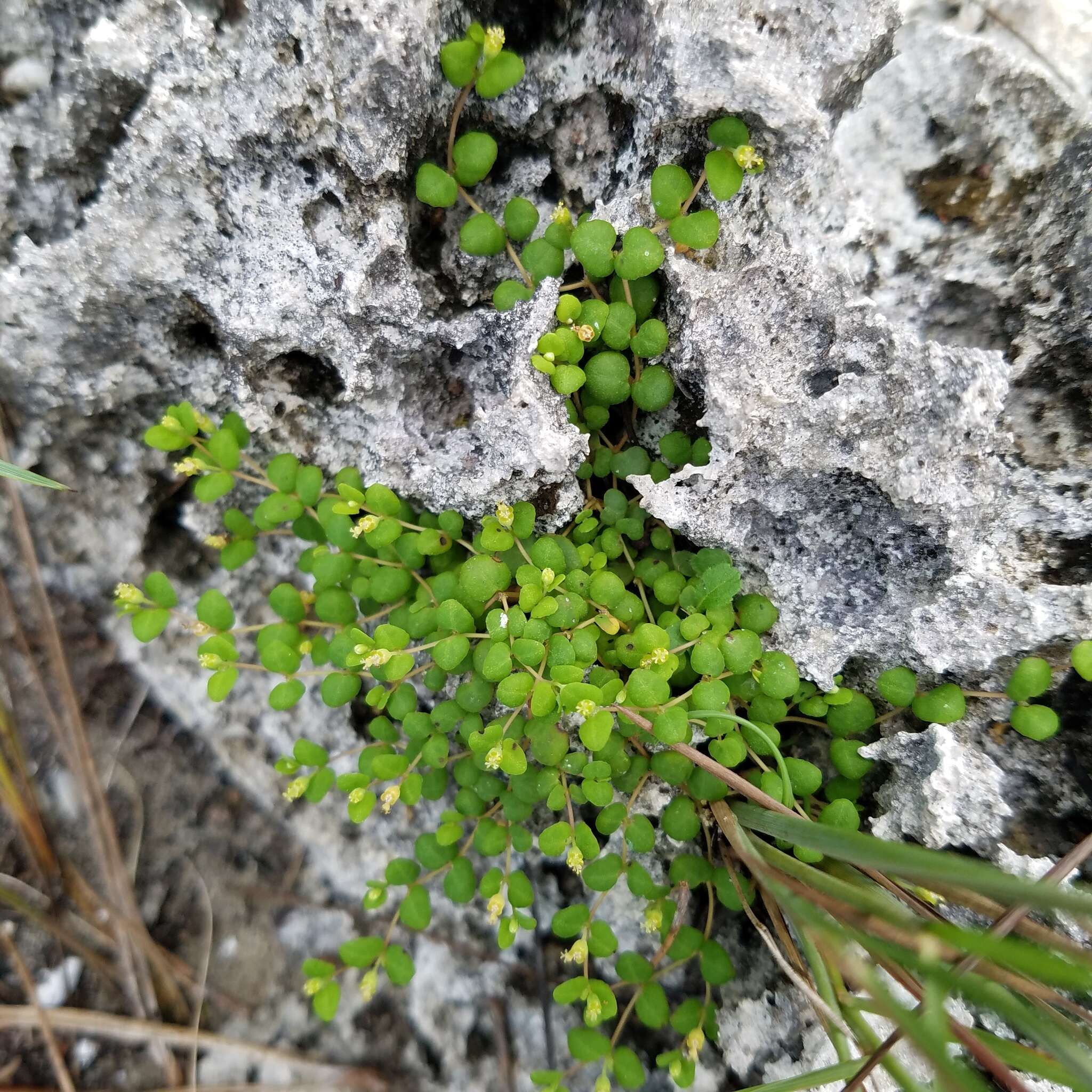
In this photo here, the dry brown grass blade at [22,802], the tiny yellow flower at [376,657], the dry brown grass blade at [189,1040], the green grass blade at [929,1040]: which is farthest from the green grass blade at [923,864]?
the dry brown grass blade at [22,802]

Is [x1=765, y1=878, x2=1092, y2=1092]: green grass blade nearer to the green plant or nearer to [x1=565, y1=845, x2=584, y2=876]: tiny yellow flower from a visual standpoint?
the green plant

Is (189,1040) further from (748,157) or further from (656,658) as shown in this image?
(748,157)

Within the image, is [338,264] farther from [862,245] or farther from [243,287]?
[862,245]

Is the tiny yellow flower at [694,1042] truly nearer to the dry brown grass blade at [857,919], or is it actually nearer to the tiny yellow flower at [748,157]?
the dry brown grass blade at [857,919]

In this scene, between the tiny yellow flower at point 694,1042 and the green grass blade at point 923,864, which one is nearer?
the green grass blade at point 923,864

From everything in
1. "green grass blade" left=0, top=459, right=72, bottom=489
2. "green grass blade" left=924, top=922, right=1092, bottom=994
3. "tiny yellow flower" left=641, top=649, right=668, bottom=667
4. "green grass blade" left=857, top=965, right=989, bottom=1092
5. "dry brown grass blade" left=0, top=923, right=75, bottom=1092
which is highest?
"tiny yellow flower" left=641, top=649, right=668, bottom=667

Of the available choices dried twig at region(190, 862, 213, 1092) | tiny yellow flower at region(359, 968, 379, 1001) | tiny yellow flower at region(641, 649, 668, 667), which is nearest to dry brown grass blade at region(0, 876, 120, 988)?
dried twig at region(190, 862, 213, 1092)
